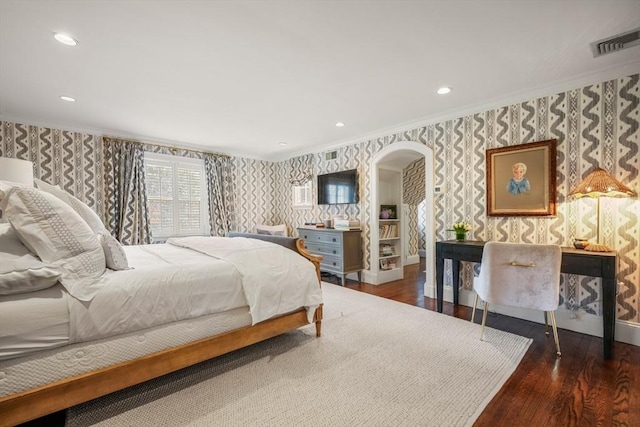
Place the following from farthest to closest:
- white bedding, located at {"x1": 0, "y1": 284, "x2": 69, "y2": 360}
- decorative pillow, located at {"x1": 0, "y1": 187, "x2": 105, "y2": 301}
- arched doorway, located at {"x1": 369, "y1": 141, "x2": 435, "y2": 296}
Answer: arched doorway, located at {"x1": 369, "y1": 141, "x2": 435, "y2": 296} → decorative pillow, located at {"x1": 0, "y1": 187, "x2": 105, "y2": 301} → white bedding, located at {"x1": 0, "y1": 284, "x2": 69, "y2": 360}

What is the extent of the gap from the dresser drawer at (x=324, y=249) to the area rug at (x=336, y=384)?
74.3 inches

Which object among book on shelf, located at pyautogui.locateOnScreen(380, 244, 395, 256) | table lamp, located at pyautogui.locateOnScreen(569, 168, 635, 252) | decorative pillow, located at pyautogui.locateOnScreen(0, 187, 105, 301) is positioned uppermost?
table lamp, located at pyautogui.locateOnScreen(569, 168, 635, 252)

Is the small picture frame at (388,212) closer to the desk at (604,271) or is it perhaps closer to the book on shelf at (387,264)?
the book on shelf at (387,264)

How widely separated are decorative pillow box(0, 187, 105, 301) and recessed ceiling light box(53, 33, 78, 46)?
1.27m

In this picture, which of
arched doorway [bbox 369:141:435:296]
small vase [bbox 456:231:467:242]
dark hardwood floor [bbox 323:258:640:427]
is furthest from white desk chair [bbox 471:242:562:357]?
arched doorway [bbox 369:141:435:296]

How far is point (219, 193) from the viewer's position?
5461 mm

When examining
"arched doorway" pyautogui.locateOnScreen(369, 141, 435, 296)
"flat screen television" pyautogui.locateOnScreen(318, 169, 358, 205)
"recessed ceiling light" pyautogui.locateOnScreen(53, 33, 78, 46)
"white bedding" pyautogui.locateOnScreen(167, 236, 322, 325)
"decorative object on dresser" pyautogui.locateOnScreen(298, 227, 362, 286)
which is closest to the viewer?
Answer: "recessed ceiling light" pyautogui.locateOnScreen(53, 33, 78, 46)

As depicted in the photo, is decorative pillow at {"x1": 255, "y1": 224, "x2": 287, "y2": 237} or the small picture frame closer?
the small picture frame

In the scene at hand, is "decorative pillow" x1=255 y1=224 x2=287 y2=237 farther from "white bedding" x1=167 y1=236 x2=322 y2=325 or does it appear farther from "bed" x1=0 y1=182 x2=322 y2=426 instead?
"bed" x1=0 y1=182 x2=322 y2=426

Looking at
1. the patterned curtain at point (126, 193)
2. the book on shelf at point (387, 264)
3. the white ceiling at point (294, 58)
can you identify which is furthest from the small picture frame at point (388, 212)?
the patterned curtain at point (126, 193)

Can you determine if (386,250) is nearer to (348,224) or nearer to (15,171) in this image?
(348,224)

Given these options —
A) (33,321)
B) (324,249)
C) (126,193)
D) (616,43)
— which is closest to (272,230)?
(324,249)

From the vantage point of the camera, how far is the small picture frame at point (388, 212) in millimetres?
4777

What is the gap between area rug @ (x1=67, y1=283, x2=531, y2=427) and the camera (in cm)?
159
